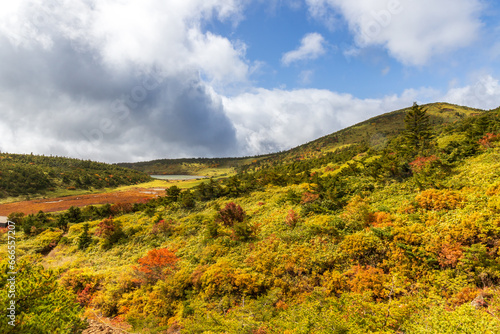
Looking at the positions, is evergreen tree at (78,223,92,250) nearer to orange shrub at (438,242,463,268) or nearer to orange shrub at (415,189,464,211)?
orange shrub at (438,242,463,268)

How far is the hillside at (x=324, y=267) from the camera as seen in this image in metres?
7.00

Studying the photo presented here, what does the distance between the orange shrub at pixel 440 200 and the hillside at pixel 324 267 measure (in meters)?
0.06

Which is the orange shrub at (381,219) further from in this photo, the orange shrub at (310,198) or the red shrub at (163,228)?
the red shrub at (163,228)

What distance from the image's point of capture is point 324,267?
35.3 feet

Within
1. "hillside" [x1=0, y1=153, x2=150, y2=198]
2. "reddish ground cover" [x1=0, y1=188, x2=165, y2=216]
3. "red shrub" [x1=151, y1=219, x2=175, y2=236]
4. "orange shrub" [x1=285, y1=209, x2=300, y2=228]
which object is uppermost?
"hillside" [x1=0, y1=153, x2=150, y2=198]

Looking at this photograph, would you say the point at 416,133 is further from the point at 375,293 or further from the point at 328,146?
the point at 328,146

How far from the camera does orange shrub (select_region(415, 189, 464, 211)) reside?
11.3 m

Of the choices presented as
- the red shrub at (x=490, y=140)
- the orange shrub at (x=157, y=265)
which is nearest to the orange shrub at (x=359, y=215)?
the orange shrub at (x=157, y=265)

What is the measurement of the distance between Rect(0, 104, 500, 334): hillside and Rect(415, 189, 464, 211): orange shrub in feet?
0.20

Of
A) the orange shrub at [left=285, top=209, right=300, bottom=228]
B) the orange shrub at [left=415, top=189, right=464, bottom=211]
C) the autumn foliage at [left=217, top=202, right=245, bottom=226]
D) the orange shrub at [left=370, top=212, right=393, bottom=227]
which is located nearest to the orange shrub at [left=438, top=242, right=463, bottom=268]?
the orange shrub at [left=370, top=212, right=393, bottom=227]

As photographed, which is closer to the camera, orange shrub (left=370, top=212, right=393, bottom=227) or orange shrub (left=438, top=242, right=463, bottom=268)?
orange shrub (left=438, top=242, right=463, bottom=268)

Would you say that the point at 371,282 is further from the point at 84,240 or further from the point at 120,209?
the point at 120,209

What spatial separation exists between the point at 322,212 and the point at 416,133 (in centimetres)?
1890

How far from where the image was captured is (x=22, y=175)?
84250mm
